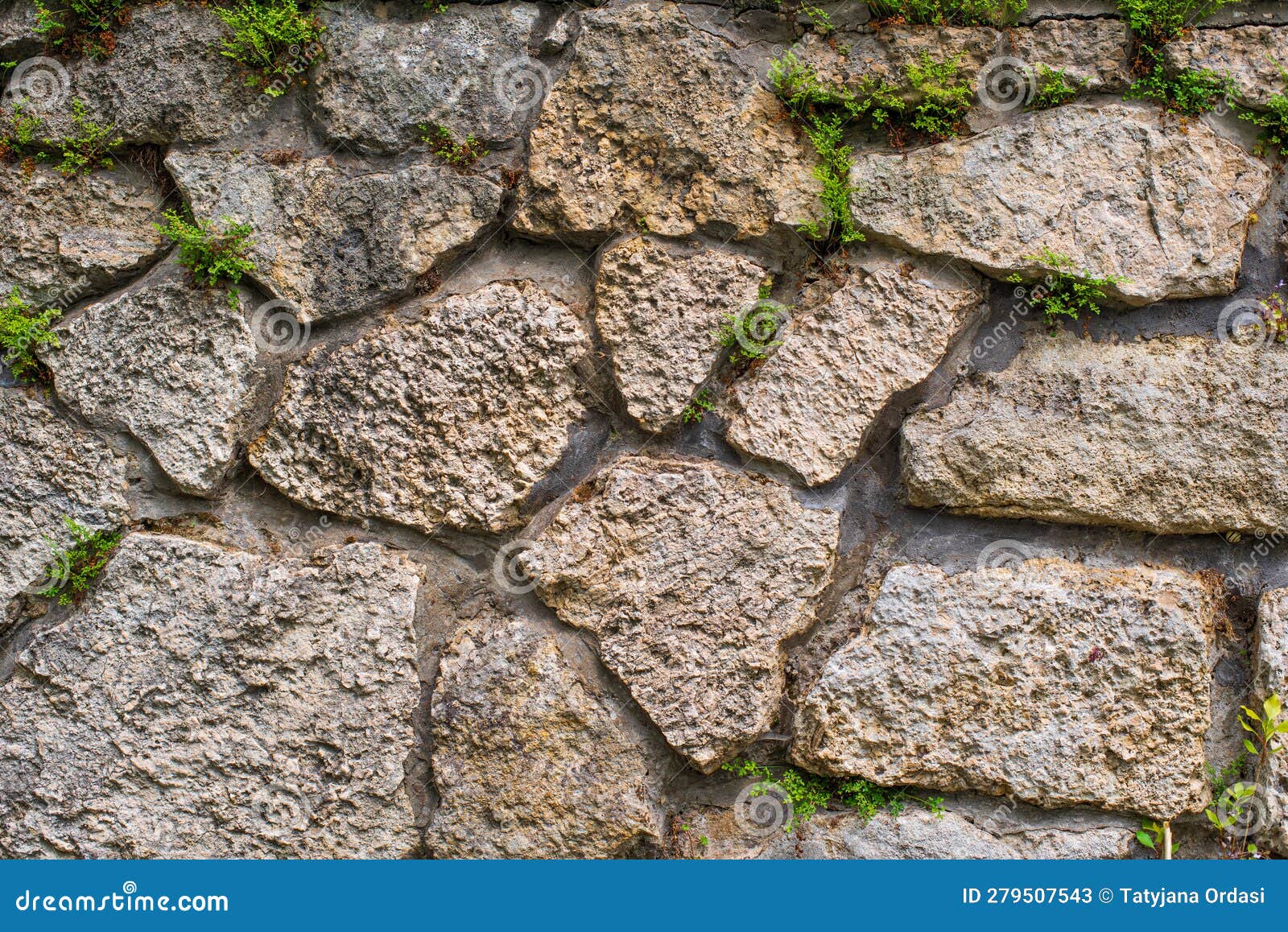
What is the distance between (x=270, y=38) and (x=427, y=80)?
39 centimetres

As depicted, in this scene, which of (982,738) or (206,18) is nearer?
(982,738)

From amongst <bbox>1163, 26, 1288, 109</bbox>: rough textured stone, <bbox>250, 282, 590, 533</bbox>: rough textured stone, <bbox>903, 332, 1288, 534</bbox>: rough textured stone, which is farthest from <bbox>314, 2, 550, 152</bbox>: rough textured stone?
<bbox>1163, 26, 1288, 109</bbox>: rough textured stone

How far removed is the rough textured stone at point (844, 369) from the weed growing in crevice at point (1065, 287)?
0.51 feet

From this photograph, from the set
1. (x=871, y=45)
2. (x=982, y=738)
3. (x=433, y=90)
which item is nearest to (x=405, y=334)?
(x=433, y=90)

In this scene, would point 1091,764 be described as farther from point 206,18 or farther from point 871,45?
point 206,18

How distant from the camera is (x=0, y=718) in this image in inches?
76.3

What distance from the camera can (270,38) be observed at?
1.99 m

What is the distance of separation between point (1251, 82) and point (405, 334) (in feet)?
6.75

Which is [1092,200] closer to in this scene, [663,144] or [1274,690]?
[663,144]

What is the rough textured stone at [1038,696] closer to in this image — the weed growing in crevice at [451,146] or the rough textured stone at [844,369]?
the rough textured stone at [844,369]

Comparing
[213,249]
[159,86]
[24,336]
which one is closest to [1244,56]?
[213,249]

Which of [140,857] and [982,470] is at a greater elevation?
[982,470]

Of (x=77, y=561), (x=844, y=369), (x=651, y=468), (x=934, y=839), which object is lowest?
(x=934, y=839)

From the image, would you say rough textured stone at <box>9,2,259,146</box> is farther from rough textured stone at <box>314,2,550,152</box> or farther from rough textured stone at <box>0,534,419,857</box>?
rough textured stone at <box>0,534,419,857</box>
